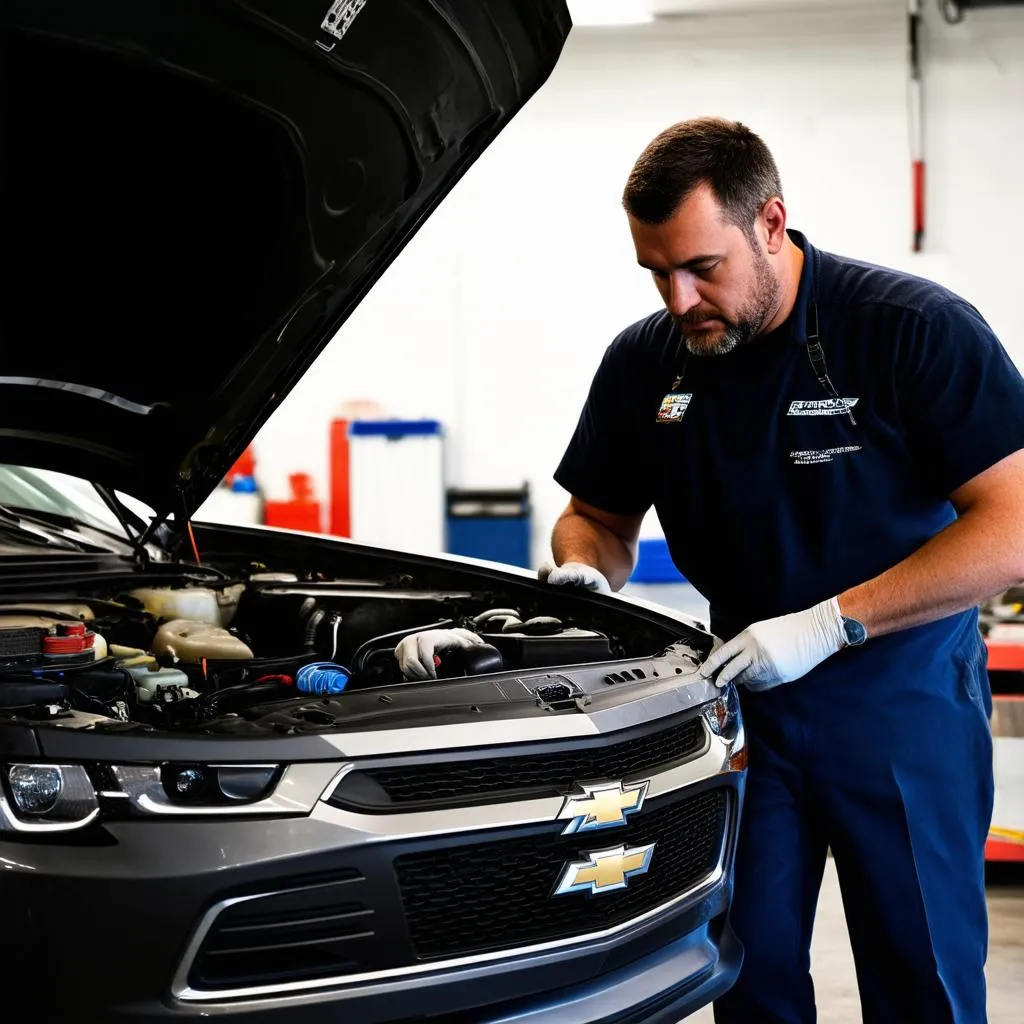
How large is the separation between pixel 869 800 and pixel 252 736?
0.95 m

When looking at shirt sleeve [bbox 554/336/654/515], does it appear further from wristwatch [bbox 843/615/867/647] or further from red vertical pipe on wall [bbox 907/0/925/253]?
red vertical pipe on wall [bbox 907/0/925/253]

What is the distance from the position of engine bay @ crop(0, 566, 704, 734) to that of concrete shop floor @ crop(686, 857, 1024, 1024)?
3.26ft

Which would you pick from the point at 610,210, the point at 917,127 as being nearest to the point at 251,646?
the point at 610,210

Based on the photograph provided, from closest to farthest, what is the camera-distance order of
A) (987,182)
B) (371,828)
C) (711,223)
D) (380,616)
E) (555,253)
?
(371,828) < (711,223) < (380,616) < (987,182) < (555,253)

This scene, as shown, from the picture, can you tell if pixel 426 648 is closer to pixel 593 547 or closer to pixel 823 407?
pixel 593 547

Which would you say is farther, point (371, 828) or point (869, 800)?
point (869, 800)

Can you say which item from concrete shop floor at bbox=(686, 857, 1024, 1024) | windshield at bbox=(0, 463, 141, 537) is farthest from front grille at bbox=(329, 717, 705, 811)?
windshield at bbox=(0, 463, 141, 537)

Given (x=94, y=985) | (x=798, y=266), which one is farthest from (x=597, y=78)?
(x=94, y=985)

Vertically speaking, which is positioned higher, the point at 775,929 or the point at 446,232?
the point at 446,232

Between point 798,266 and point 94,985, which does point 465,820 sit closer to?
point 94,985

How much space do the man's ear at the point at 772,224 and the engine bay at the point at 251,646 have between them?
0.65m

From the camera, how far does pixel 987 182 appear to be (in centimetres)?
687

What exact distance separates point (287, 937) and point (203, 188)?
1.12 metres

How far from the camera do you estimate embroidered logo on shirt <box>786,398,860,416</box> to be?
1849mm
